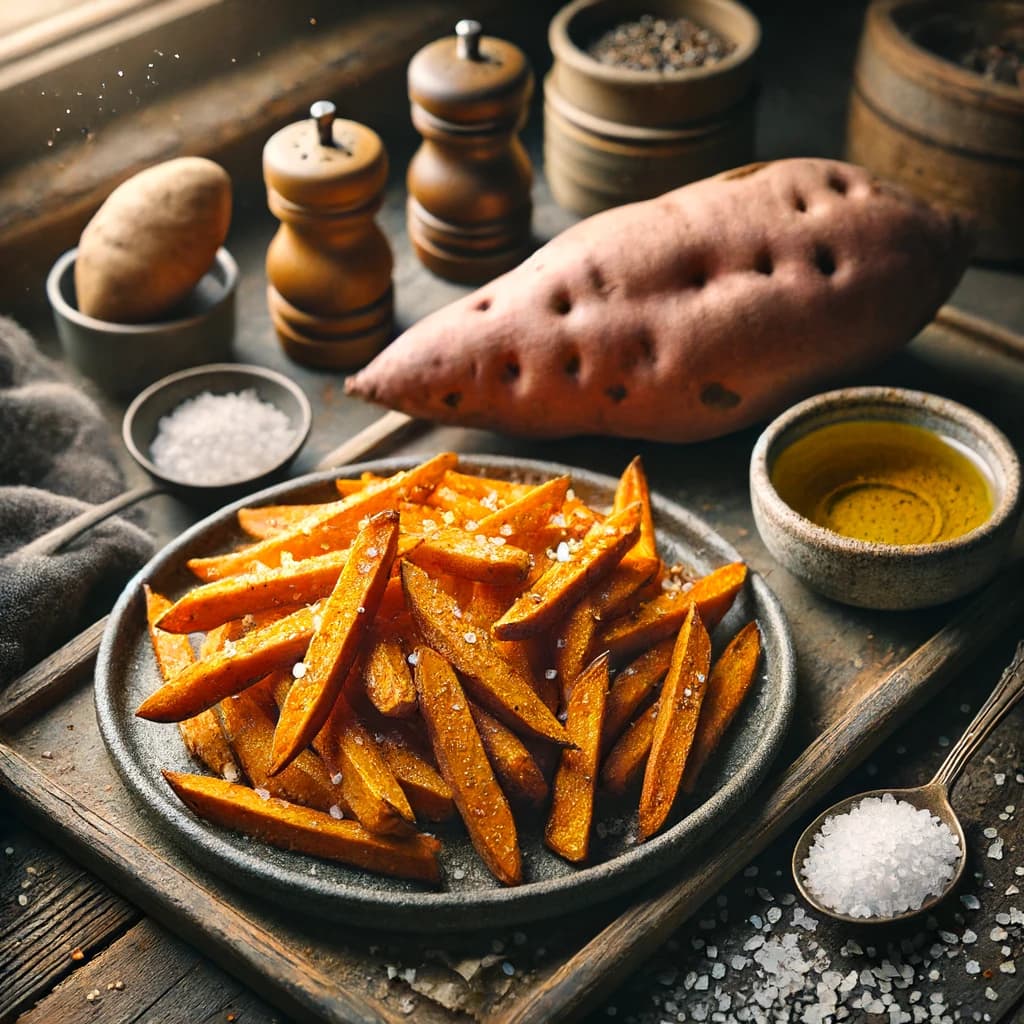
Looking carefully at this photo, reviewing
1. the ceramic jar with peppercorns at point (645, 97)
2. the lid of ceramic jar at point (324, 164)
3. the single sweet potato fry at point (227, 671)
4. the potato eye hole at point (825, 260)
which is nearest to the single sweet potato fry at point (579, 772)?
the single sweet potato fry at point (227, 671)

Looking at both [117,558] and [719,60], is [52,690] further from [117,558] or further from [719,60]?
[719,60]

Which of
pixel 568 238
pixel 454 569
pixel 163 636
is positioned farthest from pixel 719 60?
pixel 163 636

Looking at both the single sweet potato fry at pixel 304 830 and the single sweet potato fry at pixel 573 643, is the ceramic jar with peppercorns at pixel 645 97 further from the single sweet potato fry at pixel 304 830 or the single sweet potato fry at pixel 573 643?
the single sweet potato fry at pixel 304 830

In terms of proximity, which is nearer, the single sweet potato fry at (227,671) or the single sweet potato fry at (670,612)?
the single sweet potato fry at (227,671)

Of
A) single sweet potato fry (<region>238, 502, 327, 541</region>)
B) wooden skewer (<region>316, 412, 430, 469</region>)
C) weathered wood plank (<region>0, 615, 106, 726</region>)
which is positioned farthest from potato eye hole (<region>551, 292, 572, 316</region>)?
weathered wood plank (<region>0, 615, 106, 726</region>)

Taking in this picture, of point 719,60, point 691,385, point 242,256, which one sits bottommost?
point 242,256

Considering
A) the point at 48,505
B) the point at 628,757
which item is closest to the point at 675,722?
the point at 628,757
